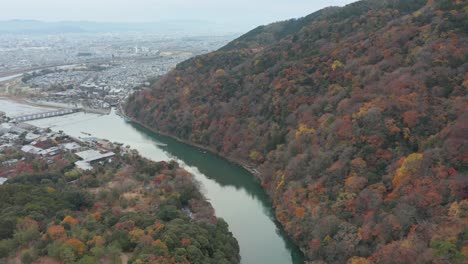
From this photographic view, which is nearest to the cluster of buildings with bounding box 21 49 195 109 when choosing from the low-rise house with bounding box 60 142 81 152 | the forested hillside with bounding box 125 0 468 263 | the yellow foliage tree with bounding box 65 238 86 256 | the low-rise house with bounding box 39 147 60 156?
the forested hillside with bounding box 125 0 468 263

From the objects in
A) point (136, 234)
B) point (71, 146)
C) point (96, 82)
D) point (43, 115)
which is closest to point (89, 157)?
point (71, 146)

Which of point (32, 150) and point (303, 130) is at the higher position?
point (303, 130)

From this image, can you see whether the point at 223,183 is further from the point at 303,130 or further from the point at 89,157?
the point at 89,157

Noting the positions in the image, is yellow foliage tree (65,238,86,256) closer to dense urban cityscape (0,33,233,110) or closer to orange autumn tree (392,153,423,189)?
orange autumn tree (392,153,423,189)

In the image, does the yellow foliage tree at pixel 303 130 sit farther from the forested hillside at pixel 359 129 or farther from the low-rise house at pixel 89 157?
the low-rise house at pixel 89 157

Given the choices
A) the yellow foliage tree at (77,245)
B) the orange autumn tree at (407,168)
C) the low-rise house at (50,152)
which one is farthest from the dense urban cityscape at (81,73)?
the orange autumn tree at (407,168)

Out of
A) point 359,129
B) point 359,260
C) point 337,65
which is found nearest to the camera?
point 359,260

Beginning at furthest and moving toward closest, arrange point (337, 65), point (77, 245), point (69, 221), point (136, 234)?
point (337, 65)
point (69, 221)
point (136, 234)
point (77, 245)
